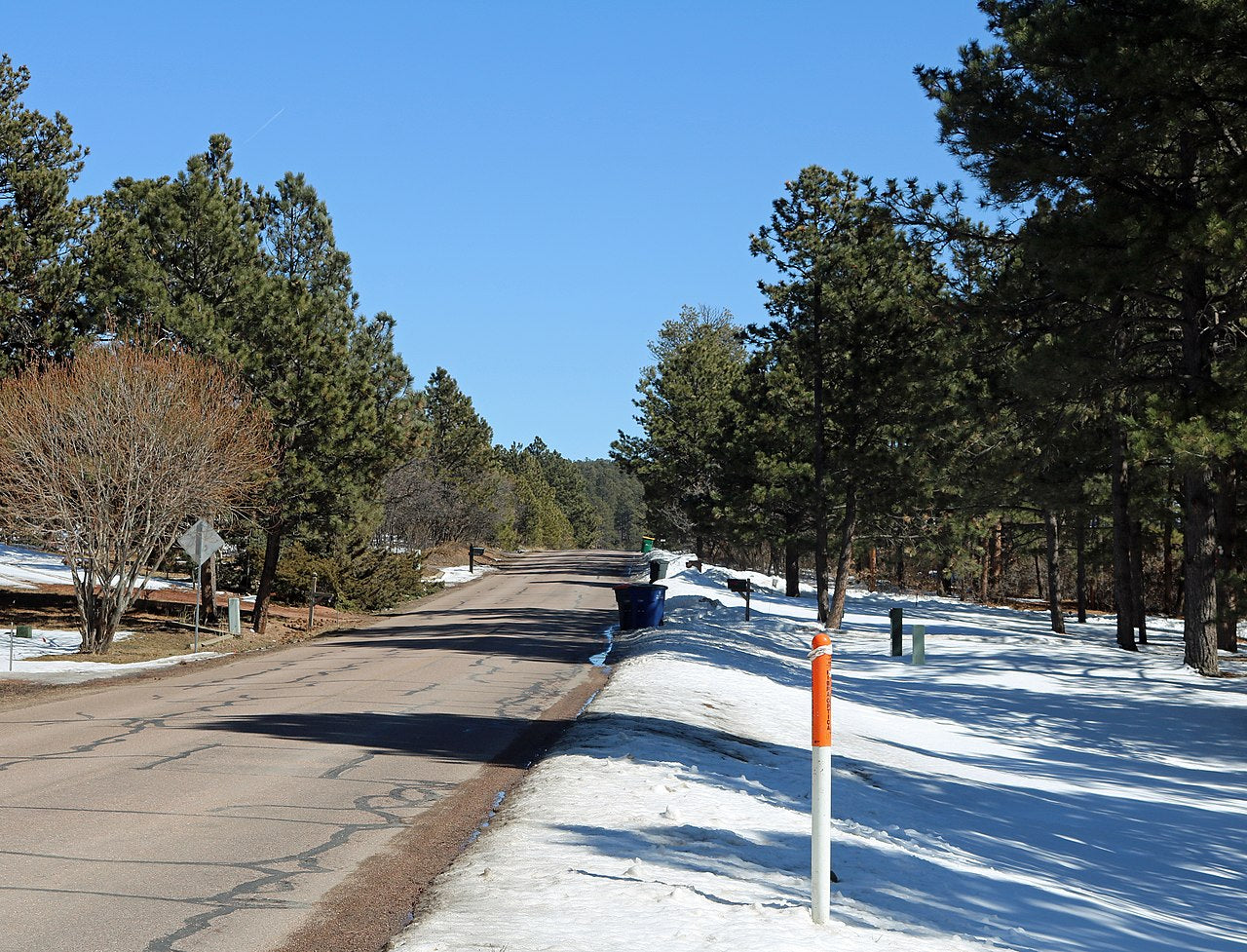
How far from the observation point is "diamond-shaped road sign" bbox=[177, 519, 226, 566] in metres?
23.8

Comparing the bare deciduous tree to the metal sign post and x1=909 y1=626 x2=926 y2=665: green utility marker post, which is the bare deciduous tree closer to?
the metal sign post

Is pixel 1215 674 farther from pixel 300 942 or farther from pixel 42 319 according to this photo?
pixel 42 319

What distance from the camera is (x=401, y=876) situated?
6.80 metres

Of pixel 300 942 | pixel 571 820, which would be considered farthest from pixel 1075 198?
pixel 300 942

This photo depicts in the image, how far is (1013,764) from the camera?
14.6 metres

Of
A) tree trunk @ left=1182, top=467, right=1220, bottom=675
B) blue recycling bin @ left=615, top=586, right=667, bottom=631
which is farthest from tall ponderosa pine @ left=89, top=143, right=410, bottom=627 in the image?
tree trunk @ left=1182, top=467, right=1220, bottom=675

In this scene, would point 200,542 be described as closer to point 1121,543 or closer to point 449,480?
point 1121,543

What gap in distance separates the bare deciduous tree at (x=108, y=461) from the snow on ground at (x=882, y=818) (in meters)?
11.8

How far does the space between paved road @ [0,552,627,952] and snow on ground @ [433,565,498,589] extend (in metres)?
34.6

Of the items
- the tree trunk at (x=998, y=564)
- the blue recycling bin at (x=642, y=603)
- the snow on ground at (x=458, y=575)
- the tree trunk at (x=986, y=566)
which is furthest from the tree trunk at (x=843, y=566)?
the tree trunk at (x=998, y=564)

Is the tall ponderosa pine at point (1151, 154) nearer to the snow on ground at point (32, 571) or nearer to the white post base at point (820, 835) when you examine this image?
the white post base at point (820, 835)

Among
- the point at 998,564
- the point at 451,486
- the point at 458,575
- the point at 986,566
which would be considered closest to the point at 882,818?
the point at 986,566

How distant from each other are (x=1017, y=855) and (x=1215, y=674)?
43.1 ft

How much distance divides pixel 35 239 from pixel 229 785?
2689cm
